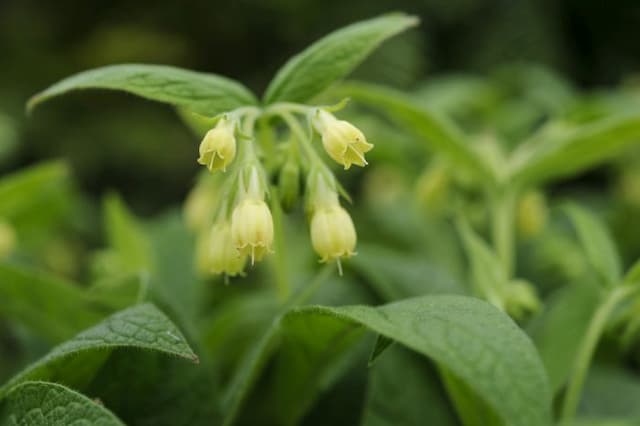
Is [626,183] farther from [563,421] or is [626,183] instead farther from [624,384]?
[563,421]

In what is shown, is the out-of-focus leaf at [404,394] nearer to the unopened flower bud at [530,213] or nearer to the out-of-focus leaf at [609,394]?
the out-of-focus leaf at [609,394]

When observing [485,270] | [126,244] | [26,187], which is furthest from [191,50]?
[485,270]

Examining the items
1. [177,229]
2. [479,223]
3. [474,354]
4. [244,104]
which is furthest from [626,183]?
[474,354]

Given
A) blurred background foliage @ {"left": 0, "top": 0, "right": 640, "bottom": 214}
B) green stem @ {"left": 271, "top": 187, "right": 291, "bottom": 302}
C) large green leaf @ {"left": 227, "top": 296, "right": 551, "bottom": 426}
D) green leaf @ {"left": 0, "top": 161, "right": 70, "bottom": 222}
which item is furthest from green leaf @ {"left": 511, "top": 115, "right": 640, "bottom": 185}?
blurred background foliage @ {"left": 0, "top": 0, "right": 640, "bottom": 214}

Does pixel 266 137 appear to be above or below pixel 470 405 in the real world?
above

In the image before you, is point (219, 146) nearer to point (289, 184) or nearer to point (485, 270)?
point (289, 184)

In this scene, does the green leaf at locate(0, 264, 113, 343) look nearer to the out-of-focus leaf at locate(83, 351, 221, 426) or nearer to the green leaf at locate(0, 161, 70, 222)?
the out-of-focus leaf at locate(83, 351, 221, 426)
